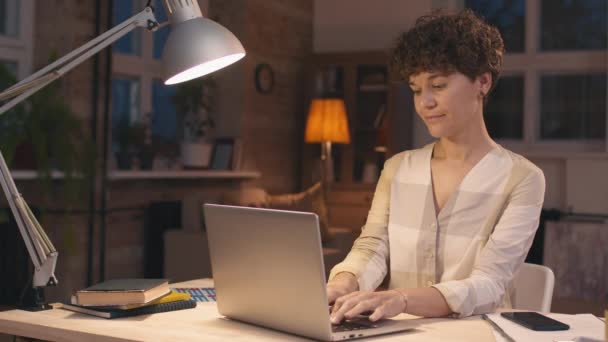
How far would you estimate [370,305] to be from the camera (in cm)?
168

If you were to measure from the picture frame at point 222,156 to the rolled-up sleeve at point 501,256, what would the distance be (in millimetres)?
4500

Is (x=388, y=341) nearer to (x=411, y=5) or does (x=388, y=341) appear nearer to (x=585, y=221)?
(x=585, y=221)

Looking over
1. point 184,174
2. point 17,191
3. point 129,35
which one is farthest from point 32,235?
point 129,35

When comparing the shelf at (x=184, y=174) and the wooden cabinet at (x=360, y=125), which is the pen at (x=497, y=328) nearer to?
the shelf at (x=184, y=174)

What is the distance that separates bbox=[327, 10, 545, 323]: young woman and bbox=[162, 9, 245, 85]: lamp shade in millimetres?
507

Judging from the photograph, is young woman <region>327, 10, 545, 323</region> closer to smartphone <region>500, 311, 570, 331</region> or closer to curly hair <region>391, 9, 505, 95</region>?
curly hair <region>391, 9, 505, 95</region>

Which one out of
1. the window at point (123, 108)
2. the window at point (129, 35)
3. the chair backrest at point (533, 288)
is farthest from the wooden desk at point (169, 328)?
the window at point (129, 35)

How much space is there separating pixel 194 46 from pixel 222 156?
467 centimetres

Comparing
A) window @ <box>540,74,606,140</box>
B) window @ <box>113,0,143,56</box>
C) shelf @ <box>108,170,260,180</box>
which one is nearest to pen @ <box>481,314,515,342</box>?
shelf @ <box>108,170,260,180</box>

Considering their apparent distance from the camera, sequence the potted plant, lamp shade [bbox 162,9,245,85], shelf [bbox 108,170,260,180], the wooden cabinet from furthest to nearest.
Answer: the wooden cabinet → the potted plant → shelf [bbox 108,170,260,180] → lamp shade [bbox 162,9,245,85]

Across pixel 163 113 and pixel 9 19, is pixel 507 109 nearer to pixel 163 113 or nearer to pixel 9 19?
pixel 163 113

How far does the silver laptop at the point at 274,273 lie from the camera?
153 centimetres

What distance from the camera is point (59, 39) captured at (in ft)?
16.5

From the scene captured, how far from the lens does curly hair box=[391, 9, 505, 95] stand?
2035 mm
